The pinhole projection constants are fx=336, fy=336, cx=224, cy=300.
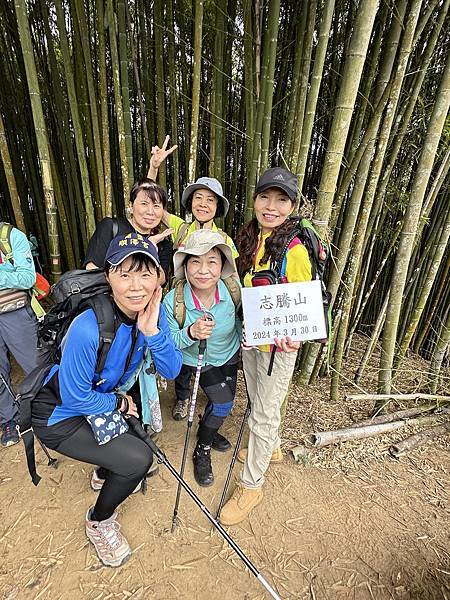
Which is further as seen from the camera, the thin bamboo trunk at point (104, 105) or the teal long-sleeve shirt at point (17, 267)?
the thin bamboo trunk at point (104, 105)

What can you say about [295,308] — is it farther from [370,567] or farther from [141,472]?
[370,567]

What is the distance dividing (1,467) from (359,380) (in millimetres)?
2877

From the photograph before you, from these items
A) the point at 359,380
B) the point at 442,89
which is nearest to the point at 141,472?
the point at 359,380

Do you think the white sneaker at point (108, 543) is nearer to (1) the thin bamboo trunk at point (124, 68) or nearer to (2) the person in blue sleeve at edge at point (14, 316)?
(2) the person in blue sleeve at edge at point (14, 316)

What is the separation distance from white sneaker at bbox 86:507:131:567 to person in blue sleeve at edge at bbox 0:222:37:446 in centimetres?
107

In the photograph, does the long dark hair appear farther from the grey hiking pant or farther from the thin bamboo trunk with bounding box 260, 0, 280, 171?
the grey hiking pant

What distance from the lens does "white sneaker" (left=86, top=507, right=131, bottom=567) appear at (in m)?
1.61

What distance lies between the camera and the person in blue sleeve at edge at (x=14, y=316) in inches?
80.9

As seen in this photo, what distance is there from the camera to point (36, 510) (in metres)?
1.86

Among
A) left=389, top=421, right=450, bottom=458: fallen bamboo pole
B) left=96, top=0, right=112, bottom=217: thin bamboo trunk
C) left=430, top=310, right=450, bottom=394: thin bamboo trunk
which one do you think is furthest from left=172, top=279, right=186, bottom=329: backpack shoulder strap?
left=430, top=310, right=450, bottom=394: thin bamboo trunk

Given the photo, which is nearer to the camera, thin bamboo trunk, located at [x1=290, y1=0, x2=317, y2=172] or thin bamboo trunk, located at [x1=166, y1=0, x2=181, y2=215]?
thin bamboo trunk, located at [x1=290, y1=0, x2=317, y2=172]

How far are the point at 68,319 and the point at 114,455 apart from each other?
0.62m

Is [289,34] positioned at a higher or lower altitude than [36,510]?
higher

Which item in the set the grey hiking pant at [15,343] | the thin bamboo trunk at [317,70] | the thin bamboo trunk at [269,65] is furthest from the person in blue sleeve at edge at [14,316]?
the thin bamboo trunk at [317,70]
